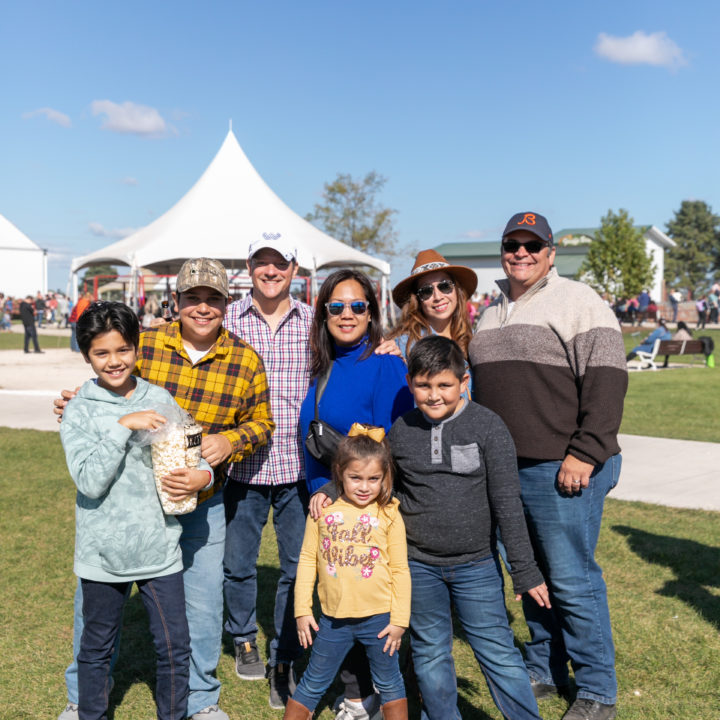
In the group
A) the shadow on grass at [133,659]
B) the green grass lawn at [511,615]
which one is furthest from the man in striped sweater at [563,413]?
the shadow on grass at [133,659]

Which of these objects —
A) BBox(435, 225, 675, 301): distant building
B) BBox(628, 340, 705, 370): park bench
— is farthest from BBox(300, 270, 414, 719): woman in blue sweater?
BBox(435, 225, 675, 301): distant building

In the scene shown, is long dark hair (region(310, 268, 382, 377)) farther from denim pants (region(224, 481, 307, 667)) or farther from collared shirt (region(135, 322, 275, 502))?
denim pants (region(224, 481, 307, 667))

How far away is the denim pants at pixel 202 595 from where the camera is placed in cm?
323

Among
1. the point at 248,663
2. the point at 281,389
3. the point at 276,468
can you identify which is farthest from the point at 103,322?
the point at 248,663

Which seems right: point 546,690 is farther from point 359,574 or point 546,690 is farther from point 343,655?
point 359,574

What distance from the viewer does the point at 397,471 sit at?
9.61 feet

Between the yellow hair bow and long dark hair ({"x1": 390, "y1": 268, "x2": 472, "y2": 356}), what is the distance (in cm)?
68

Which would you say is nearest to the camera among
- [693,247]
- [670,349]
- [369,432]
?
[369,432]

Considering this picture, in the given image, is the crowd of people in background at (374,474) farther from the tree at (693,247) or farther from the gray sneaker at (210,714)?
the tree at (693,247)

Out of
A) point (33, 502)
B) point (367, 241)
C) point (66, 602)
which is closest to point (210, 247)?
point (33, 502)

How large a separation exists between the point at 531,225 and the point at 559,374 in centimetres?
65

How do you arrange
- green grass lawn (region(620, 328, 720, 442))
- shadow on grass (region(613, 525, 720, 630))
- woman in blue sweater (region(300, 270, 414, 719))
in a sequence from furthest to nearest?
green grass lawn (region(620, 328, 720, 442)) < shadow on grass (region(613, 525, 720, 630)) < woman in blue sweater (region(300, 270, 414, 719))

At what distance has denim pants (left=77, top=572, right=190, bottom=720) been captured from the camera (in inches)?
114

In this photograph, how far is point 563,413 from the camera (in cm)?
315
